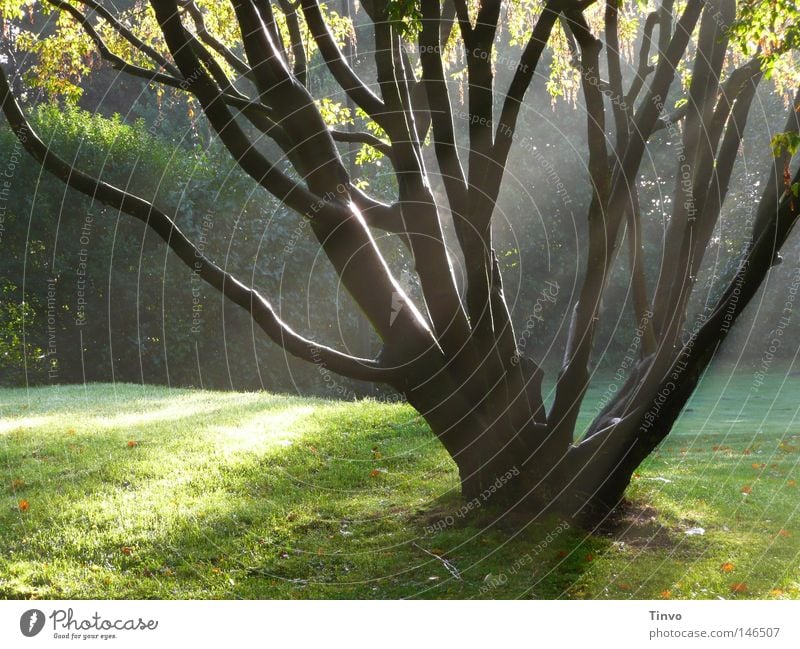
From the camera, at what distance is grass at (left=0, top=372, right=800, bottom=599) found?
207 inches

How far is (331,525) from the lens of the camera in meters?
6.23

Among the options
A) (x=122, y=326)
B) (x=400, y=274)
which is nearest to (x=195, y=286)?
(x=122, y=326)

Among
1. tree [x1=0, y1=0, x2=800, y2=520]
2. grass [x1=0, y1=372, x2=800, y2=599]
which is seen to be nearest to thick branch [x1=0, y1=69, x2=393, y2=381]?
tree [x1=0, y1=0, x2=800, y2=520]

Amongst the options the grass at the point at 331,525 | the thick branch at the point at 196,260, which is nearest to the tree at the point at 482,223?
the thick branch at the point at 196,260

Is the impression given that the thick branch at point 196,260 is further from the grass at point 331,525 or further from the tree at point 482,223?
the grass at point 331,525

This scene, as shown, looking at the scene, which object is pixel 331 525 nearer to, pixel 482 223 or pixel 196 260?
pixel 196 260

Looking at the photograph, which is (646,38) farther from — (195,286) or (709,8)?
(195,286)

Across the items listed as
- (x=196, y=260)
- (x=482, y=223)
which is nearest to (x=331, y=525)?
(x=196, y=260)

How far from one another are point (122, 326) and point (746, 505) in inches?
506

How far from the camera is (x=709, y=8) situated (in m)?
6.49

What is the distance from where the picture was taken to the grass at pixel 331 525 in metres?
5.26

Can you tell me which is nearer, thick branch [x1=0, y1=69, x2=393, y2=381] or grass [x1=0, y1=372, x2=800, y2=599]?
grass [x1=0, y1=372, x2=800, y2=599]

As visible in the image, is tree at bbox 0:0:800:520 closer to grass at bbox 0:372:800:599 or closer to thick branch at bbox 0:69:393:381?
thick branch at bbox 0:69:393:381

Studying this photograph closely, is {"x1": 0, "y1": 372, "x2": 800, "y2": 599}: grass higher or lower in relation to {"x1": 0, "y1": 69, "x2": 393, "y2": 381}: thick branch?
lower
